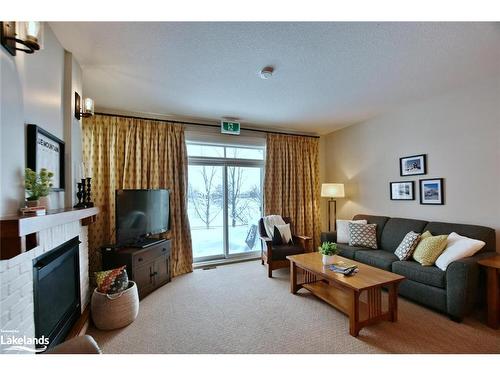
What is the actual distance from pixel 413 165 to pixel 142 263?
388cm

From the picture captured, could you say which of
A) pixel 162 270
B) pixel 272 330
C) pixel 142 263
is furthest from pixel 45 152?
pixel 272 330

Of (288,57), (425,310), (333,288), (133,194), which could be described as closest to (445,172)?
(425,310)

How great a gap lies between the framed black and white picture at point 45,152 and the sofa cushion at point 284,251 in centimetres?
268

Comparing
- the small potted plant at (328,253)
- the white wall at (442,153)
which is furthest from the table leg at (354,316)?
the white wall at (442,153)

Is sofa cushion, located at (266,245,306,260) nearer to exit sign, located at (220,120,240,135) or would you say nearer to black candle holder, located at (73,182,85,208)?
exit sign, located at (220,120,240,135)

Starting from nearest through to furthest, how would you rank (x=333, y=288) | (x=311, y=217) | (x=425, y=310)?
(x=425, y=310), (x=333, y=288), (x=311, y=217)

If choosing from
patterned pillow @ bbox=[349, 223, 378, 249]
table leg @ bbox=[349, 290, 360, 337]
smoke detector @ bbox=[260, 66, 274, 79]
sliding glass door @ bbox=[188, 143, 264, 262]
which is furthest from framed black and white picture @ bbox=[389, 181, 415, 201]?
smoke detector @ bbox=[260, 66, 274, 79]

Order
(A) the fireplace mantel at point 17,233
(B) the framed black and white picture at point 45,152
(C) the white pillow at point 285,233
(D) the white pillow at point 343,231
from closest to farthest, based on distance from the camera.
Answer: (A) the fireplace mantel at point 17,233 → (B) the framed black and white picture at point 45,152 → (D) the white pillow at point 343,231 → (C) the white pillow at point 285,233

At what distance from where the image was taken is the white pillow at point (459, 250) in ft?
7.64

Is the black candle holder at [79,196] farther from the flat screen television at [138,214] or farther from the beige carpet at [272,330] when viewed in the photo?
the beige carpet at [272,330]

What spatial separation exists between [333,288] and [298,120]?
2.70 meters

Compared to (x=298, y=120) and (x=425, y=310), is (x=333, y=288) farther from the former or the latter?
(x=298, y=120)
